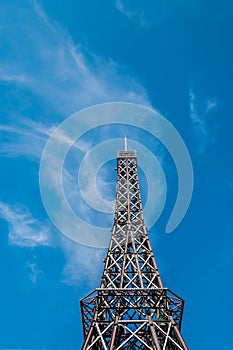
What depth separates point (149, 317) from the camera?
21.2 meters

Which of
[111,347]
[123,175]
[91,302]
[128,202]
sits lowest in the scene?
[111,347]

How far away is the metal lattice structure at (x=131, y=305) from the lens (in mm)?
20203

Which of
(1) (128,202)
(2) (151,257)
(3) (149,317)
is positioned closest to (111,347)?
(3) (149,317)

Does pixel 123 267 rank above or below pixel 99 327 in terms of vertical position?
above

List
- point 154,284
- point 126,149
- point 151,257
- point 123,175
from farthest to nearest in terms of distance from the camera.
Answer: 1. point 126,149
2. point 123,175
3. point 151,257
4. point 154,284

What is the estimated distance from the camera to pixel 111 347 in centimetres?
1888

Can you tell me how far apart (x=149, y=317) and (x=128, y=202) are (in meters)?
12.4

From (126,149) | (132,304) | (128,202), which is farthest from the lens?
(126,149)

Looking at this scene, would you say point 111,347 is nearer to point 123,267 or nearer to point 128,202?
point 123,267

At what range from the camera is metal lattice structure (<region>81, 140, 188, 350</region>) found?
2020cm

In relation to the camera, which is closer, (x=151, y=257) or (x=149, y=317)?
(x=149, y=317)

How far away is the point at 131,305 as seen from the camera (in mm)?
22141

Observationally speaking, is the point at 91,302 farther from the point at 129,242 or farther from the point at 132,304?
the point at 129,242

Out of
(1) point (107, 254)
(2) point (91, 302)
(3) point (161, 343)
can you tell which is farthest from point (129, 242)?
(3) point (161, 343)
